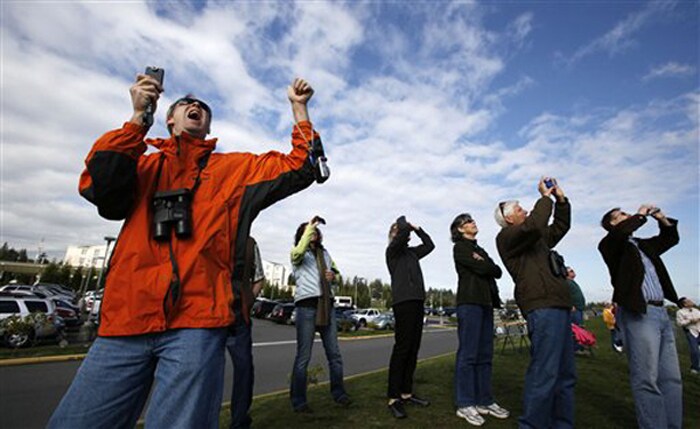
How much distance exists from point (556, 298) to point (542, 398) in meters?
0.83

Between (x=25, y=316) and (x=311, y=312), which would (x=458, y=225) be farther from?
(x=25, y=316)

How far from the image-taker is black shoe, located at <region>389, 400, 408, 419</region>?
12.6ft

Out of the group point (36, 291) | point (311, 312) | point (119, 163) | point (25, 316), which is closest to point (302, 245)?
point (311, 312)

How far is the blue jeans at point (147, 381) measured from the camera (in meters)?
1.40

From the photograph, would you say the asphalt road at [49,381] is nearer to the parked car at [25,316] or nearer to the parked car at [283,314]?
the parked car at [25,316]

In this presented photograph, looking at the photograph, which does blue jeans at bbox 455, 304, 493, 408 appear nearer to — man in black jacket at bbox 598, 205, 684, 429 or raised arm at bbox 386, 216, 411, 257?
raised arm at bbox 386, 216, 411, 257

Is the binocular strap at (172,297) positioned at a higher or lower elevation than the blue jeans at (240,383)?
higher

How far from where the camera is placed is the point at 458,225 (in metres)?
4.75

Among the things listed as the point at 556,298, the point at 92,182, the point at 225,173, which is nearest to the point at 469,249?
the point at 556,298

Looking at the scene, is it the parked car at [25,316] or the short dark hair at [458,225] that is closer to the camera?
the short dark hair at [458,225]

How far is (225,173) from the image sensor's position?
1.79m

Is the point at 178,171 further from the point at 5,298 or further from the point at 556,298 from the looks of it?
the point at 5,298

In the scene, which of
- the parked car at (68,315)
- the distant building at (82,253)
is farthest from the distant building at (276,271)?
the parked car at (68,315)

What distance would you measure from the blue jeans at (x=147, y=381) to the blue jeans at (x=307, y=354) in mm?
2714
